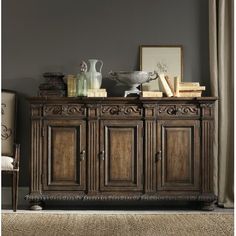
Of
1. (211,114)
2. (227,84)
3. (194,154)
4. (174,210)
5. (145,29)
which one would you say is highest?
(145,29)

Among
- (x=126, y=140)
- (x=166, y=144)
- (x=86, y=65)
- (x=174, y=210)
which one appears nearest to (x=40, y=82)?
(x=86, y=65)

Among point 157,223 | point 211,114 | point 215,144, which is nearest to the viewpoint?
point 157,223

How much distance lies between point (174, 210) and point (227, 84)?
1.31 meters

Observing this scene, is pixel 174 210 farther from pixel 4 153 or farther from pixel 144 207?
pixel 4 153

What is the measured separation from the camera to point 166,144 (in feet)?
15.3

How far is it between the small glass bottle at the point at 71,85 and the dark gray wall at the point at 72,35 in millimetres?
321

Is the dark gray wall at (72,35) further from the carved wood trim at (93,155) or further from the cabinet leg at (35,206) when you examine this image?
the carved wood trim at (93,155)

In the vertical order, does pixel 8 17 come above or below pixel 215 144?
above

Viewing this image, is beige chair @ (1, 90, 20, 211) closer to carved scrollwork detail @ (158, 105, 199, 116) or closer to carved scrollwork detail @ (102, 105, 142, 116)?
carved scrollwork detail @ (102, 105, 142, 116)

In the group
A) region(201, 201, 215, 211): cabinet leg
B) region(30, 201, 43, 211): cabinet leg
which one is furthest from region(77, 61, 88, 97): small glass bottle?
region(201, 201, 215, 211): cabinet leg

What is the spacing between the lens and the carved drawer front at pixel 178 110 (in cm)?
466

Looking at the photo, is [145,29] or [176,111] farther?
[145,29]

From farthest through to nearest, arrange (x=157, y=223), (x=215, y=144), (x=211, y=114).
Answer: (x=215, y=144), (x=211, y=114), (x=157, y=223)

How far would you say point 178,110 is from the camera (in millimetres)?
4656
